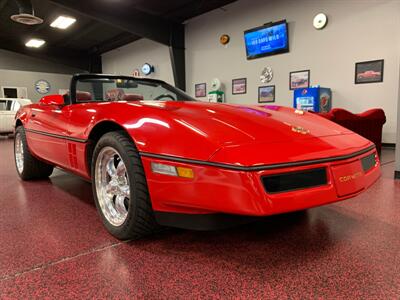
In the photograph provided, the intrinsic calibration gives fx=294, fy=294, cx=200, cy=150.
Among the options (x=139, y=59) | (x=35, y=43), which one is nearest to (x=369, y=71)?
(x=139, y=59)

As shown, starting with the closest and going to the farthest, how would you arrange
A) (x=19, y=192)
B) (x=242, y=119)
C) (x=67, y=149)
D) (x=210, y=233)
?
1. (x=242, y=119)
2. (x=210, y=233)
3. (x=67, y=149)
4. (x=19, y=192)

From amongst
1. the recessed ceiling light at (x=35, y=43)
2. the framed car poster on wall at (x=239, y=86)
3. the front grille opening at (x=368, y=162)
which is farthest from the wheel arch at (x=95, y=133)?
the recessed ceiling light at (x=35, y=43)

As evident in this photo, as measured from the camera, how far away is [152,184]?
4.24 ft

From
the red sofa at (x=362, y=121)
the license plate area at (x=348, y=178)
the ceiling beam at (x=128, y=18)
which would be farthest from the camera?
the ceiling beam at (x=128, y=18)

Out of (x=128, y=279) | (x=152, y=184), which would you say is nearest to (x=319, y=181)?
(x=152, y=184)

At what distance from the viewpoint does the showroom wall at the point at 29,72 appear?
1295cm

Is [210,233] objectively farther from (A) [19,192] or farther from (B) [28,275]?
(A) [19,192]

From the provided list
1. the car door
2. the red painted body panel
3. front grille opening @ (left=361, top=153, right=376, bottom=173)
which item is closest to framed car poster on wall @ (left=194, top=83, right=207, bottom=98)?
the car door

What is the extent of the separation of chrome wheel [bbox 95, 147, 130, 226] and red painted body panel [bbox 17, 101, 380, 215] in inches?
8.4

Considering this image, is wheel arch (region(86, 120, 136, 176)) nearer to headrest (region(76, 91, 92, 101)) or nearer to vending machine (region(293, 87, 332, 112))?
headrest (region(76, 91, 92, 101))

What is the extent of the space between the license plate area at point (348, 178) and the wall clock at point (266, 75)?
5954 millimetres

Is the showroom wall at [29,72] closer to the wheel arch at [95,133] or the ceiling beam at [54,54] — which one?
the ceiling beam at [54,54]

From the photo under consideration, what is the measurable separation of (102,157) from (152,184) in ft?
1.54

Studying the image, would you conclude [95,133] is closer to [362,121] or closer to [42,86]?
[362,121]
